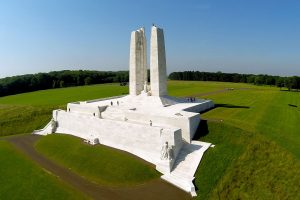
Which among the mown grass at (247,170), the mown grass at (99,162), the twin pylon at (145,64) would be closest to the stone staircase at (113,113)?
the mown grass at (99,162)

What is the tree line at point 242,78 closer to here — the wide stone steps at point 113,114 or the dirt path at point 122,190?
the wide stone steps at point 113,114

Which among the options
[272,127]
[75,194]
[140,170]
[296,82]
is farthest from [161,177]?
[296,82]

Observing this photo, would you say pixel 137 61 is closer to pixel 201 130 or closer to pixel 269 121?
pixel 201 130

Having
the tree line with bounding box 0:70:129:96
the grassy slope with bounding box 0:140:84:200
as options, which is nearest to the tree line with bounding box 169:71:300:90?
the tree line with bounding box 0:70:129:96

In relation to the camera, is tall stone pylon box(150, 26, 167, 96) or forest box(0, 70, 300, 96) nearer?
tall stone pylon box(150, 26, 167, 96)

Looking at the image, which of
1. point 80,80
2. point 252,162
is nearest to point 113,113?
point 252,162

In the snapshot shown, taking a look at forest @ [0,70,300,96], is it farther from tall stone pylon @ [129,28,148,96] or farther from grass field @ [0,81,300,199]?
grass field @ [0,81,300,199]

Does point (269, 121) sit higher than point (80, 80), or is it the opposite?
point (80, 80)
